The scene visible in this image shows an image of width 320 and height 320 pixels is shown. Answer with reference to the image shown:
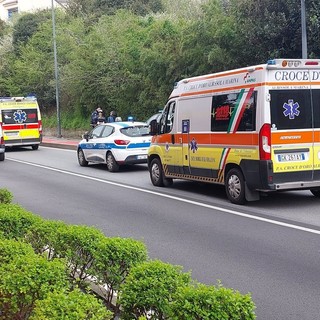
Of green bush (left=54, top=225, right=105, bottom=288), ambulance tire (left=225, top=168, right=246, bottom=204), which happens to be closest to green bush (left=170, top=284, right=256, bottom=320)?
green bush (left=54, top=225, right=105, bottom=288)

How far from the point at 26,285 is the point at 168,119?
1034 centimetres

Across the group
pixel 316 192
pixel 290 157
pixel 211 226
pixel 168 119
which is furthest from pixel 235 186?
pixel 168 119

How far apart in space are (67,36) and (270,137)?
32.8 m

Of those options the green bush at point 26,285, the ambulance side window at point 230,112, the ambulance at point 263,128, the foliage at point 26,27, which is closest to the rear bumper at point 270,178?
the ambulance at point 263,128

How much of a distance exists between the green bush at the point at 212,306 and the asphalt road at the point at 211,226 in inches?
84.0

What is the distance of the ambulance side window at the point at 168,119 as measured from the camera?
46.2ft

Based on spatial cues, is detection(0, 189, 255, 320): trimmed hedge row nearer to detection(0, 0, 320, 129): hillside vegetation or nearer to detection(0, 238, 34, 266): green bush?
detection(0, 238, 34, 266): green bush

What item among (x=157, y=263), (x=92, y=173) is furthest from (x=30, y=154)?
(x=157, y=263)

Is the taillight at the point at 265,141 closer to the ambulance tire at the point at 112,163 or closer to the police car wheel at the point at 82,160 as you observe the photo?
the ambulance tire at the point at 112,163

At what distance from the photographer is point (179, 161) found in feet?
45.3

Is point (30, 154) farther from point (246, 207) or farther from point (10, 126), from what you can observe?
point (246, 207)

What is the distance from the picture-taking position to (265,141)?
426 inches

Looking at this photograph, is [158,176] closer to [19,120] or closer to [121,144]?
[121,144]

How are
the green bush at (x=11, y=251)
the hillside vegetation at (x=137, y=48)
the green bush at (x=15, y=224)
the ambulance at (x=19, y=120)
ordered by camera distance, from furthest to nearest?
the ambulance at (x=19, y=120) → the hillside vegetation at (x=137, y=48) → the green bush at (x=15, y=224) → the green bush at (x=11, y=251)
